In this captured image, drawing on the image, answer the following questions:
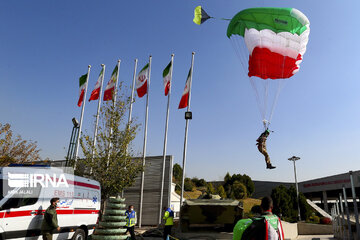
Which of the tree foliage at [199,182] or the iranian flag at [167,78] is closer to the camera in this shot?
the iranian flag at [167,78]

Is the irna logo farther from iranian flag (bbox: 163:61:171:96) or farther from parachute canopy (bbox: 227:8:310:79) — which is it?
iranian flag (bbox: 163:61:171:96)

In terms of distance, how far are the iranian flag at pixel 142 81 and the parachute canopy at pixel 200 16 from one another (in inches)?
302

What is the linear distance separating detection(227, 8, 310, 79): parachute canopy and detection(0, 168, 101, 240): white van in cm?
1140

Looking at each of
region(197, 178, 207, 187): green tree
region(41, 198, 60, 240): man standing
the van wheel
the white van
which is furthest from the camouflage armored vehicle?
region(197, 178, 207, 187): green tree

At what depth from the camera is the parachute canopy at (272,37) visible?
14734 millimetres

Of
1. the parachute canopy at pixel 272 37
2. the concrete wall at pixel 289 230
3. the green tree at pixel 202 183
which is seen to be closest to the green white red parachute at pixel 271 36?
the parachute canopy at pixel 272 37

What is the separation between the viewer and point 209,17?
50.3 feet

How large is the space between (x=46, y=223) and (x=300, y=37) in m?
15.1

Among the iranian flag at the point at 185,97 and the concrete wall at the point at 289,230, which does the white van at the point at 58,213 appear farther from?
the concrete wall at the point at 289,230

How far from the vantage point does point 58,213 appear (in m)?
8.90

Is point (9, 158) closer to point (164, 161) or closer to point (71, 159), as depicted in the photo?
point (71, 159)

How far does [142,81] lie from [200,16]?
324 inches

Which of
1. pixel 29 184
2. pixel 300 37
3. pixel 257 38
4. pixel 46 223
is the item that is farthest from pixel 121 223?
pixel 300 37

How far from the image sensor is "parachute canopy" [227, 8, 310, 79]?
14.7 meters
